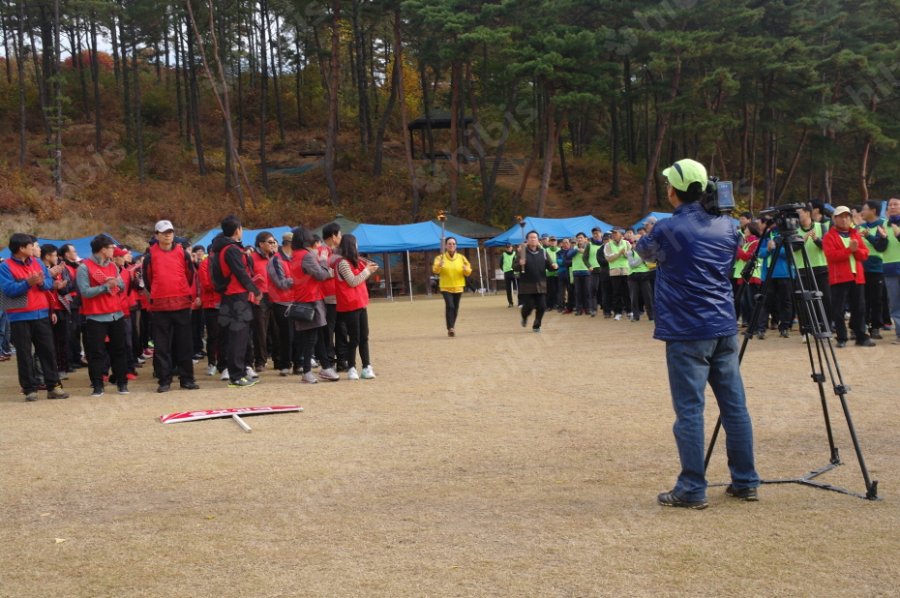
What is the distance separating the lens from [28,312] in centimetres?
1035

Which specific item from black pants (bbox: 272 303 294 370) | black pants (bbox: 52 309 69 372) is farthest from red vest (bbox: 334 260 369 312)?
black pants (bbox: 52 309 69 372)

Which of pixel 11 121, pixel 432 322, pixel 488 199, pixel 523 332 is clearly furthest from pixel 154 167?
pixel 523 332

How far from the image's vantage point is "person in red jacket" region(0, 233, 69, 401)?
10227mm

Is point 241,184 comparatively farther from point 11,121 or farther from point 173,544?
point 173,544

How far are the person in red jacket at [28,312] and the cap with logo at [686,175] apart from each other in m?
8.19

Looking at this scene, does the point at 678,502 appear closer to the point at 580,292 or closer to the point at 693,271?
the point at 693,271

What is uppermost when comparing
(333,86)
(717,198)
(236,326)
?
(333,86)

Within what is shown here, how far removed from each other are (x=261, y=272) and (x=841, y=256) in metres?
8.40

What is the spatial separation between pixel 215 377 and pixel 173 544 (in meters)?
7.98

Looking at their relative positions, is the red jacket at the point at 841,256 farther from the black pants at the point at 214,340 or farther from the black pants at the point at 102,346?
the black pants at the point at 102,346

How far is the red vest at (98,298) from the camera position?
10.3 metres

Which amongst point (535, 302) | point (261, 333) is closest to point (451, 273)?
point (535, 302)

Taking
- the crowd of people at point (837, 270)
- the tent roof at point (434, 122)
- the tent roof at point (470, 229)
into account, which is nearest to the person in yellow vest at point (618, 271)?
the crowd of people at point (837, 270)

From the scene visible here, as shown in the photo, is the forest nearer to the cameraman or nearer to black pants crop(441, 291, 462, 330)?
black pants crop(441, 291, 462, 330)
